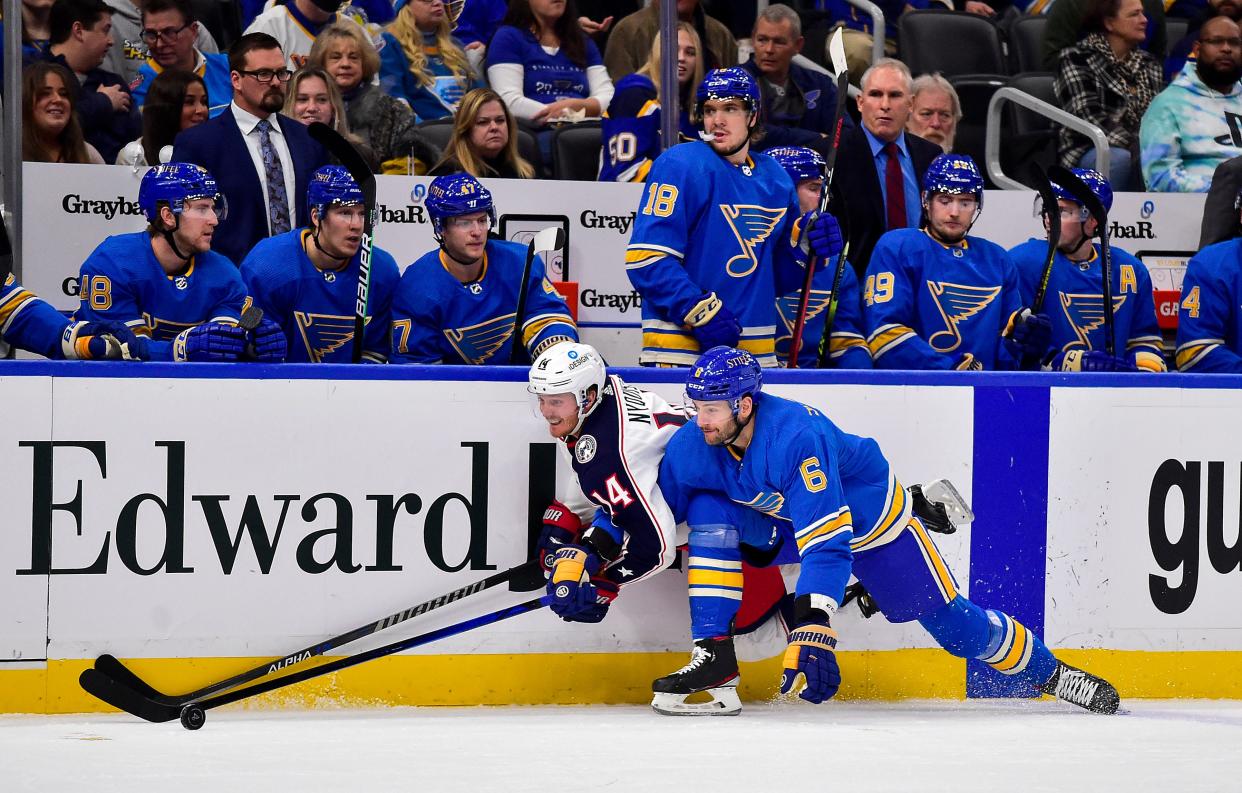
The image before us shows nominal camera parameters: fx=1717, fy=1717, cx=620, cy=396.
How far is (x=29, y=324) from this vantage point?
15.5 feet

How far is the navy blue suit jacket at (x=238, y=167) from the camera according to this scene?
5.32 m

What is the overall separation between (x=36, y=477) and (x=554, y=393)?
1326 mm

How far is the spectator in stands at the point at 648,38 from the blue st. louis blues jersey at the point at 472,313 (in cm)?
181

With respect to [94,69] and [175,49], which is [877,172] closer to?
[175,49]

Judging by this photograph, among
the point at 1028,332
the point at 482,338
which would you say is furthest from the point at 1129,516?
the point at 482,338

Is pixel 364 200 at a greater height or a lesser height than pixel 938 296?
greater

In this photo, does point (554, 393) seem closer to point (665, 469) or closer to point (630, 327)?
point (665, 469)

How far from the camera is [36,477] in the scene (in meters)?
4.34

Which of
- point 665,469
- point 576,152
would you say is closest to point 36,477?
point 665,469

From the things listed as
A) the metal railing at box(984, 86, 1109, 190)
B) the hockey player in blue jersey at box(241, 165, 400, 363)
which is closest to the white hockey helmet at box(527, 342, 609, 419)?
the hockey player in blue jersey at box(241, 165, 400, 363)

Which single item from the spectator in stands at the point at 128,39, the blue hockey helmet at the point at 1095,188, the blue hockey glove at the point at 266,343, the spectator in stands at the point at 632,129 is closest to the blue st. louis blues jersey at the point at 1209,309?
the blue hockey helmet at the point at 1095,188

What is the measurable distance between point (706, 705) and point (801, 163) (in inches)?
79.1

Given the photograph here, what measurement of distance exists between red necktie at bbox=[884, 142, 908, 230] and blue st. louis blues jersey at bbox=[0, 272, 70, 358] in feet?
9.00

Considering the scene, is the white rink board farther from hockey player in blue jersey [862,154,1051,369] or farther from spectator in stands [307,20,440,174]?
spectator in stands [307,20,440,174]
